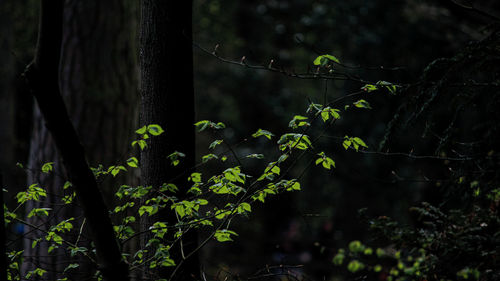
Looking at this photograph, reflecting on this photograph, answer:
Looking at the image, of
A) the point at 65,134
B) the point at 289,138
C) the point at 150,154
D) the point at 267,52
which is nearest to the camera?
the point at 65,134

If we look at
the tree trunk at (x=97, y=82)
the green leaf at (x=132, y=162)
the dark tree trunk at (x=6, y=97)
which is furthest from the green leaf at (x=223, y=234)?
the dark tree trunk at (x=6, y=97)

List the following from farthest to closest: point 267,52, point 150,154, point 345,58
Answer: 1. point 267,52
2. point 345,58
3. point 150,154

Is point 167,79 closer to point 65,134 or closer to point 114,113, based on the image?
point 65,134

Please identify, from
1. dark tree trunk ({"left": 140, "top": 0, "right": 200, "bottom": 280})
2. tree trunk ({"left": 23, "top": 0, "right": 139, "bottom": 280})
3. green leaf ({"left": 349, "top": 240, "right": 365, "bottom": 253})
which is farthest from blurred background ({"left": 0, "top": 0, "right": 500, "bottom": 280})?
dark tree trunk ({"left": 140, "top": 0, "right": 200, "bottom": 280})

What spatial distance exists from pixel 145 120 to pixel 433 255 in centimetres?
197

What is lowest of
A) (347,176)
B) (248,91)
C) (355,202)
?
(355,202)

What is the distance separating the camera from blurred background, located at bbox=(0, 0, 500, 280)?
785cm

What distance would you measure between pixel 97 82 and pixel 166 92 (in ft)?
9.44

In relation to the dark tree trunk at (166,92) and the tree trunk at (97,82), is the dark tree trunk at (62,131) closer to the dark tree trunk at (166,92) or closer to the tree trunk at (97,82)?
the dark tree trunk at (166,92)

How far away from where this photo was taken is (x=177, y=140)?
2.73m

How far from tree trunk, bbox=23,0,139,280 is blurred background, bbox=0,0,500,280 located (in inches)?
0.8

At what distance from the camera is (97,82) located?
210 inches

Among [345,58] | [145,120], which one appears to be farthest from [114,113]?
[345,58]

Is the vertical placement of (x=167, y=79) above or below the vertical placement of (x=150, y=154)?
above
